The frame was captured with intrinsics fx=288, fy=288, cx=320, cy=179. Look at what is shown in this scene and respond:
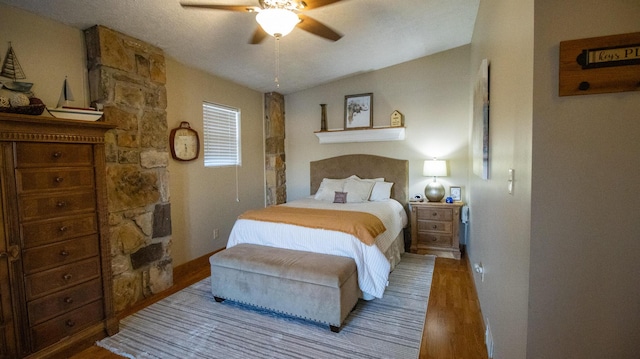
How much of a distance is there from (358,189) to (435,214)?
1080 mm

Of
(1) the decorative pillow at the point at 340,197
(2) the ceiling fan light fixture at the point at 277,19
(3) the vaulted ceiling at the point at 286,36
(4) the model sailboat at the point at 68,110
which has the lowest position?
(1) the decorative pillow at the point at 340,197

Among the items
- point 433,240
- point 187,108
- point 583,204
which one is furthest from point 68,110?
point 433,240

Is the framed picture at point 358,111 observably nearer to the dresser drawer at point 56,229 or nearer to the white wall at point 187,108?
the white wall at point 187,108

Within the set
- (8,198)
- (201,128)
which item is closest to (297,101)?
(201,128)

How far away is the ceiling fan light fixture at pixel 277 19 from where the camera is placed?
188 cm

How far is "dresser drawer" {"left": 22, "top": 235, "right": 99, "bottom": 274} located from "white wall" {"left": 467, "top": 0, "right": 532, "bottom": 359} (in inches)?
105

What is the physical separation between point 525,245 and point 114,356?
103 inches

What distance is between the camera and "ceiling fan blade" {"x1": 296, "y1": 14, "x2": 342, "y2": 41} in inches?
86.0

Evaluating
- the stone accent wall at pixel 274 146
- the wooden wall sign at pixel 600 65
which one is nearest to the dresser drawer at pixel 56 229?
the wooden wall sign at pixel 600 65

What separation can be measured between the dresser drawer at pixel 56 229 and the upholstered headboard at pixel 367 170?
3242 millimetres

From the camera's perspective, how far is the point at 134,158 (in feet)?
8.98

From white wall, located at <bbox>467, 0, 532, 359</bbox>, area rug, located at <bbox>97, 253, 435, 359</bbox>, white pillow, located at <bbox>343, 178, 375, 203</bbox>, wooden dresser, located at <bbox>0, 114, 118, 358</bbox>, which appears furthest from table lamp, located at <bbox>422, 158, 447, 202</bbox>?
wooden dresser, located at <bbox>0, 114, 118, 358</bbox>

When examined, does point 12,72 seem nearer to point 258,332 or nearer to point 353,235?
point 258,332

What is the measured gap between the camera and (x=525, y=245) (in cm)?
114
